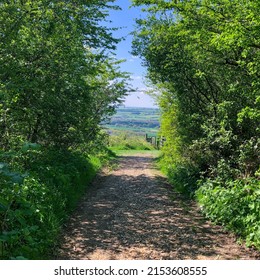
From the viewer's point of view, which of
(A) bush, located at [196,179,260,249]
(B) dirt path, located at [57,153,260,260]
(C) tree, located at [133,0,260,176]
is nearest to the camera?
(B) dirt path, located at [57,153,260,260]

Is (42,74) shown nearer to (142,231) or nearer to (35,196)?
(35,196)

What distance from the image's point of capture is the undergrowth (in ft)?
18.3

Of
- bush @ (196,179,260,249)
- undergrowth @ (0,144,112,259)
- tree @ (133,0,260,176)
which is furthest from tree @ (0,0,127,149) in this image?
bush @ (196,179,260,249)

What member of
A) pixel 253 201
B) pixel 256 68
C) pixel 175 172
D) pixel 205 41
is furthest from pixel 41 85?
pixel 175 172

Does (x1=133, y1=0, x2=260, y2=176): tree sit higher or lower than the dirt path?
higher

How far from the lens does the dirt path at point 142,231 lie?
23.7 ft

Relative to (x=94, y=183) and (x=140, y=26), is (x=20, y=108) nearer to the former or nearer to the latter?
(x=94, y=183)

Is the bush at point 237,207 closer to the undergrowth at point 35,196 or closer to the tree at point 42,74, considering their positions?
the undergrowth at point 35,196

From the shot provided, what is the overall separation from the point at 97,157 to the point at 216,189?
472 inches

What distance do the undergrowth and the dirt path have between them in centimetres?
45

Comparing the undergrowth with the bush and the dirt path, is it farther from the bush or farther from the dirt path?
the bush

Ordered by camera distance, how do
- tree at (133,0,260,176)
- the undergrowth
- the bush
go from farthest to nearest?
tree at (133,0,260,176) → the bush → the undergrowth
